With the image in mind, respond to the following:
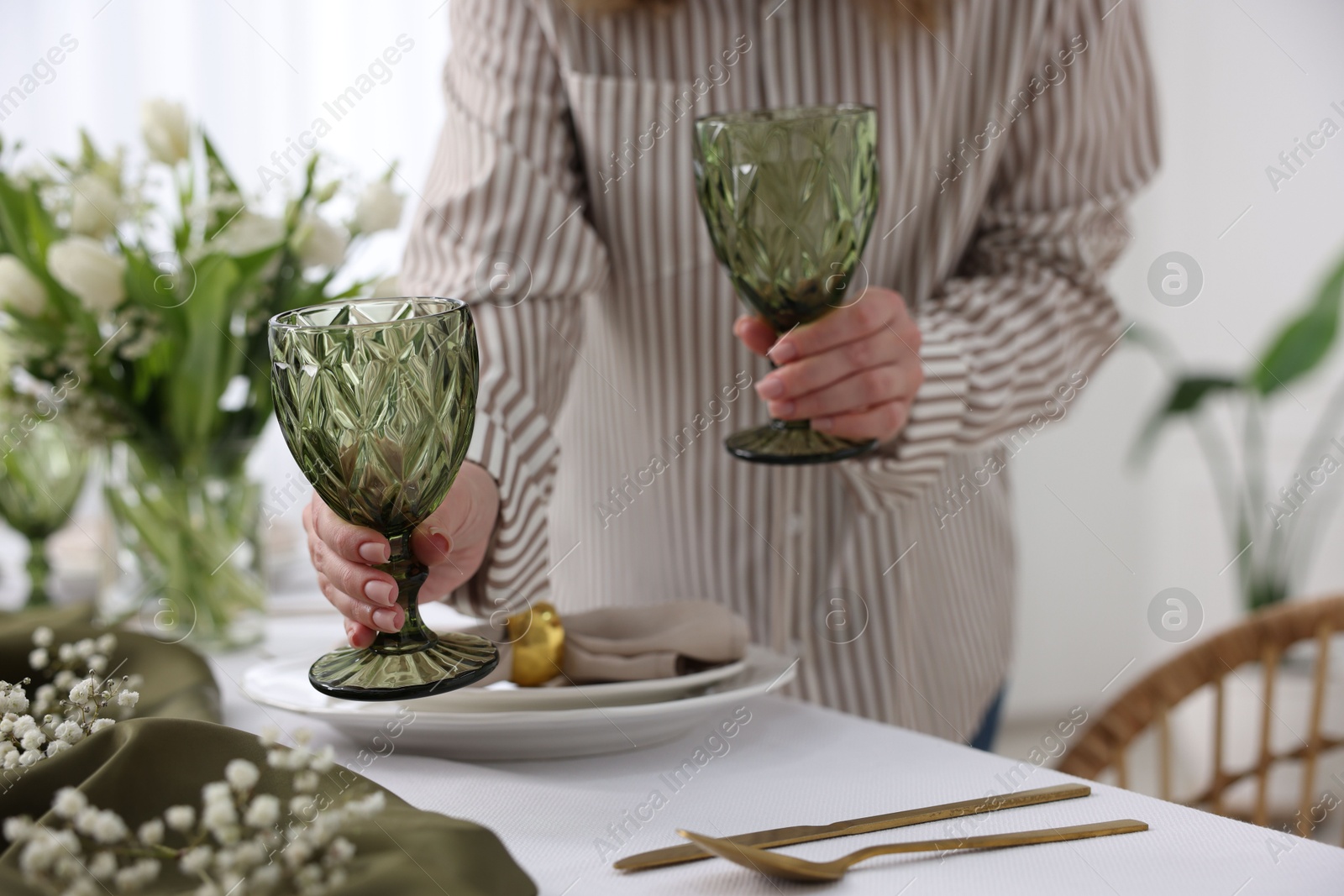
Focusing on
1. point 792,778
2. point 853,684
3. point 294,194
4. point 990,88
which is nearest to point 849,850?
point 792,778

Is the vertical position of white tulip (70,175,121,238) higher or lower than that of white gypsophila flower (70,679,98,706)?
higher

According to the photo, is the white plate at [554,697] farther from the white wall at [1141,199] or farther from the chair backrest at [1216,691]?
the white wall at [1141,199]

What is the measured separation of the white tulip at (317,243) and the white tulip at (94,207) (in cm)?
15

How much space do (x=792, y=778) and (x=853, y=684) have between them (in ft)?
1.37

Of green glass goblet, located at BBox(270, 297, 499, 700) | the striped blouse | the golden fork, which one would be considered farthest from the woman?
the golden fork

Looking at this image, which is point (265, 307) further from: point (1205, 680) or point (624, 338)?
point (1205, 680)

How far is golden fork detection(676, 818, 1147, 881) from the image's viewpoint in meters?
0.45

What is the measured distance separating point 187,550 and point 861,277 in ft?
2.02

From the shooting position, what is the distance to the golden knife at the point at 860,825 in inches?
18.8

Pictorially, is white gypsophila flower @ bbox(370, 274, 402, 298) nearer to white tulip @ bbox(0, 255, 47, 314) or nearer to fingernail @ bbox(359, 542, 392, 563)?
white tulip @ bbox(0, 255, 47, 314)

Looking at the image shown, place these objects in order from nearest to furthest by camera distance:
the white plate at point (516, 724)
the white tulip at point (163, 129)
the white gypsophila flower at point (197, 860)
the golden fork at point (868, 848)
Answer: the white gypsophila flower at point (197, 860) < the golden fork at point (868, 848) < the white plate at point (516, 724) < the white tulip at point (163, 129)

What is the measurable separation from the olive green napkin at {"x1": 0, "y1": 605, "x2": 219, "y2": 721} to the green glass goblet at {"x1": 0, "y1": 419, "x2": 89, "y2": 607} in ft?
1.23

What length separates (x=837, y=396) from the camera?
0.69 metres

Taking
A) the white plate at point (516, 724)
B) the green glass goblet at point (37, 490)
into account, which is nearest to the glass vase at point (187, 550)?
the green glass goblet at point (37, 490)
